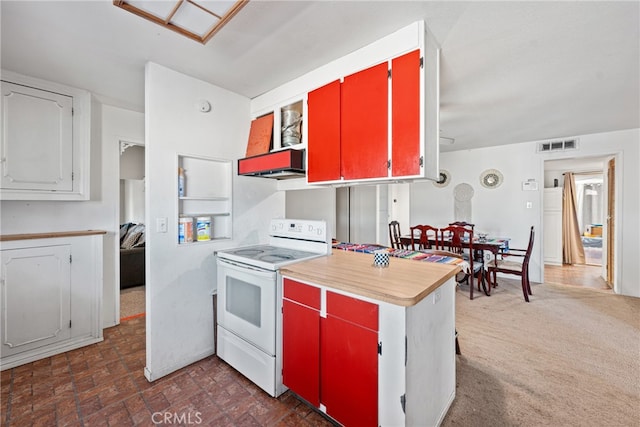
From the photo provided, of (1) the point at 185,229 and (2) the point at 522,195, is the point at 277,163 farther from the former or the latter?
(2) the point at 522,195

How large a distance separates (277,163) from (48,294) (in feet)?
7.31

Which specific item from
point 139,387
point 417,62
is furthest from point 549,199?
point 139,387

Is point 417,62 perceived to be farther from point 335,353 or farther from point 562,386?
point 562,386

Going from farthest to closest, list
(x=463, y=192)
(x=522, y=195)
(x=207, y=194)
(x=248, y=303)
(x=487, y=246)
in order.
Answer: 1. (x=463, y=192)
2. (x=522, y=195)
3. (x=487, y=246)
4. (x=207, y=194)
5. (x=248, y=303)

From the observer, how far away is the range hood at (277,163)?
7.02 feet

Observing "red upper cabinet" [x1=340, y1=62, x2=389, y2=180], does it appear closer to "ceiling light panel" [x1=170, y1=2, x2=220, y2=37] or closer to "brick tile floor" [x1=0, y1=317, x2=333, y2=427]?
"ceiling light panel" [x1=170, y1=2, x2=220, y2=37]

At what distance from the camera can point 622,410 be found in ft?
5.56

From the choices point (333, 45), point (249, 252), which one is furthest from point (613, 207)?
point (249, 252)

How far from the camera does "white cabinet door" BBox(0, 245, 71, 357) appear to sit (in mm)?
2131

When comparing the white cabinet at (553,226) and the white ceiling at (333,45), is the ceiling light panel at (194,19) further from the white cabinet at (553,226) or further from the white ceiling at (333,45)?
the white cabinet at (553,226)

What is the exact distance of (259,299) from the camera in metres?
1.82

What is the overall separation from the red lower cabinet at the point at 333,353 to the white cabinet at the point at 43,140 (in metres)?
2.20

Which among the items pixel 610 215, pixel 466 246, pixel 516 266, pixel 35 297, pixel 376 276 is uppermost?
pixel 610 215

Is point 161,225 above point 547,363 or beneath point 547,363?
above
